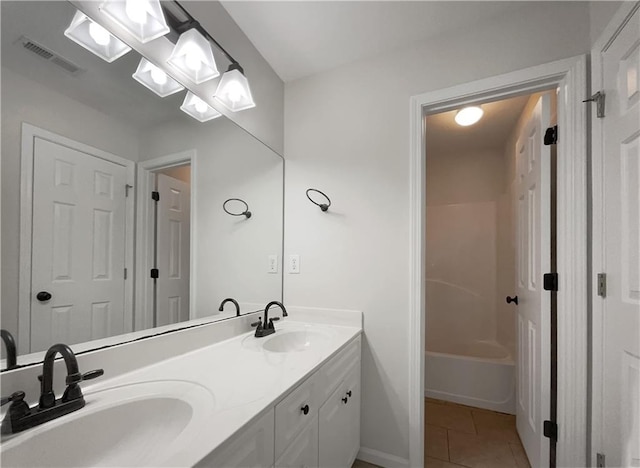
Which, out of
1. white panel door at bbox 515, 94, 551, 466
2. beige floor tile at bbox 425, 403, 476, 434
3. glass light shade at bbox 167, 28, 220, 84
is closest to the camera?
glass light shade at bbox 167, 28, 220, 84

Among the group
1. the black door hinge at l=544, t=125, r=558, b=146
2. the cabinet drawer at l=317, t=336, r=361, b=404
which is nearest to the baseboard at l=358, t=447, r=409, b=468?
the cabinet drawer at l=317, t=336, r=361, b=404

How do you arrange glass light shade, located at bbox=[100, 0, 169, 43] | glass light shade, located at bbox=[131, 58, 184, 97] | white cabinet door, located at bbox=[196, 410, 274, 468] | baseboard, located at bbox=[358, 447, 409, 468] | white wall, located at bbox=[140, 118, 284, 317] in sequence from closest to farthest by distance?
1. white cabinet door, located at bbox=[196, 410, 274, 468]
2. glass light shade, located at bbox=[100, 0, 169, 43]
3. glass light shade, located at bbox=[131, 58, 184, 97]
4. white wall, located at bbox=[140, 118, 284, 317]
5. baseboard, located at bbox=[358, 447, 409, 468]

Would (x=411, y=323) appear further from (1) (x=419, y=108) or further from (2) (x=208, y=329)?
(1) (x=419, y=108)

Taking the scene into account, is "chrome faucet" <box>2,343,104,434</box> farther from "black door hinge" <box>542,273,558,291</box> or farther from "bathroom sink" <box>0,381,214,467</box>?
"black door hinge" <box>542,273,558,291</box>

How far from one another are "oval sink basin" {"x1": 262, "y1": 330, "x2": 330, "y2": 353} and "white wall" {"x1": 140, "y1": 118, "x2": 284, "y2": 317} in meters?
0.25

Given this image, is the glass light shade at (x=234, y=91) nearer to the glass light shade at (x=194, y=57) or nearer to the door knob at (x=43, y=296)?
the glass light shade at (x=194, y=57)

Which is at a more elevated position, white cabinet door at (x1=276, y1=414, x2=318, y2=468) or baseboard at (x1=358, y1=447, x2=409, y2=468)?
white cabinet door at (x1=276, y1=414, x2=318, y2=468)

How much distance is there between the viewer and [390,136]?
5.36 ft

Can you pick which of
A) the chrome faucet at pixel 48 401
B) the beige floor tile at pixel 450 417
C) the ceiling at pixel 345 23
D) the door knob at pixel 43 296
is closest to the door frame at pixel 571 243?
the ceiling at pixel 345 23

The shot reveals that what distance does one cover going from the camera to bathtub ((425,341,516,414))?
2.21 meters

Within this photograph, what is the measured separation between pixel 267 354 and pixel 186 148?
3.18ft

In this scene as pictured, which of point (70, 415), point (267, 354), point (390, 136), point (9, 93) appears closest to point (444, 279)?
point (390, 136)

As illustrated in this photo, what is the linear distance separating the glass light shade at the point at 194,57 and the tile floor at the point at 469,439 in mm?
2183

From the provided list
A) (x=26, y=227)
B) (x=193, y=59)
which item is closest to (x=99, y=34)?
(x=193, y=59)
